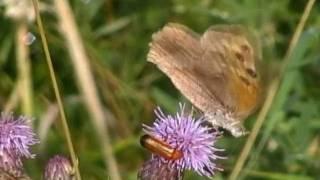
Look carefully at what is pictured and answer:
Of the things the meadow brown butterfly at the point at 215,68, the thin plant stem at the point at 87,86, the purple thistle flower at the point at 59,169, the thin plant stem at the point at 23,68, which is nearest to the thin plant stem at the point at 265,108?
the meadow brown butterfly at the point at 215,68

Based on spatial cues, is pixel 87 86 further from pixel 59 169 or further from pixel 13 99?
pixel 13 99

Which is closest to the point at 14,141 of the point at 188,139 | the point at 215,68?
the point at 188,139

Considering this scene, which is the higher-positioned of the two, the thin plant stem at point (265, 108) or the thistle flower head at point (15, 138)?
the thin plant stem at point (265, 108)

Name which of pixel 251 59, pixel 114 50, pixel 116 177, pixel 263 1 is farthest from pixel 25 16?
pixel 116 177

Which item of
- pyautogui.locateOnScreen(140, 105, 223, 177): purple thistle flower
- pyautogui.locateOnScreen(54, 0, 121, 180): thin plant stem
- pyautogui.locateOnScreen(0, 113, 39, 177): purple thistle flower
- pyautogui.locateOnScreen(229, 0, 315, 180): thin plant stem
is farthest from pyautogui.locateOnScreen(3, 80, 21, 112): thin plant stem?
pyautogui.locateOnScreen(54, 0, 121, 180): thin plant stem

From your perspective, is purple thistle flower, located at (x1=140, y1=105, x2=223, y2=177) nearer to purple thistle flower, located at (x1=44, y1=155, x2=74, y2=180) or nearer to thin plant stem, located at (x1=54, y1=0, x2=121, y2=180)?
purple thistle flower, located at (x1=44, y1=155, x2=74, y2=180)

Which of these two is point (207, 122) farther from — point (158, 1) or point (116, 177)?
point (158, 1)

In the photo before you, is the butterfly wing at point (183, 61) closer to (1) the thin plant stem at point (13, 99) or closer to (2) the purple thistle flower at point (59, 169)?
(2) the purple thistle flower at point (59, 169)
